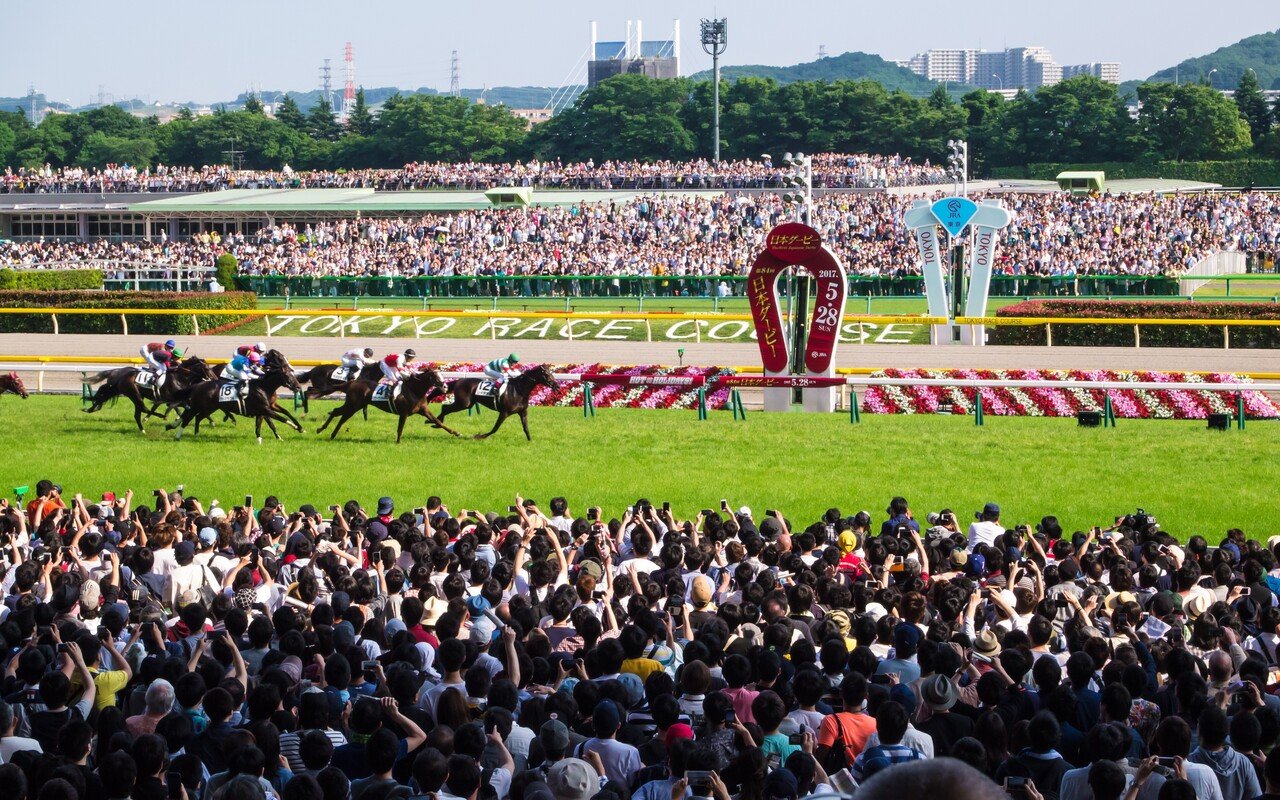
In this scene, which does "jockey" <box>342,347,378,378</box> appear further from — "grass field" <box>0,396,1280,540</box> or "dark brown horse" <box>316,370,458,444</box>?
"grass field" <box>0,396,1280,540</box>

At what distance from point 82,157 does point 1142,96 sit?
68080mm

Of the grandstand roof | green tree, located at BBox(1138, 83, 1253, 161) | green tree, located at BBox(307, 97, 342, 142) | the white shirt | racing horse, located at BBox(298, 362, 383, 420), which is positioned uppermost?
green tree, located at BBox(307, 97, 342, 142)

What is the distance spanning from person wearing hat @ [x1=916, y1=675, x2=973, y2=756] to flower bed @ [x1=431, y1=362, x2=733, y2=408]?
1388 cm

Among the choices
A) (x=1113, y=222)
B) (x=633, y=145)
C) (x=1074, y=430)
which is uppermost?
(x=633, y=145)

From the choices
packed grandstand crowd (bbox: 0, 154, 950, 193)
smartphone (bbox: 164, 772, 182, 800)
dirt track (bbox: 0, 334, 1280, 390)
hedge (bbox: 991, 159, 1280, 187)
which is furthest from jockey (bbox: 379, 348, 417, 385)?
hedge (bbox: 991, 159, 1280, 187)

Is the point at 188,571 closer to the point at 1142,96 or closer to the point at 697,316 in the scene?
the point at 697,316

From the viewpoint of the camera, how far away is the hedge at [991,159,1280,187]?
7350 centimetres

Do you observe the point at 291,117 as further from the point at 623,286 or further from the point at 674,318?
the point at 674,318

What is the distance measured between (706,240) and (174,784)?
125 feet

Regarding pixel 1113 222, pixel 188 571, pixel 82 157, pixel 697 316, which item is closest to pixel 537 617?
pixel 188 571

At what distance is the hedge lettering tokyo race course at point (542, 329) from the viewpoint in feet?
89.7

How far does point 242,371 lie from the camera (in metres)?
17.3

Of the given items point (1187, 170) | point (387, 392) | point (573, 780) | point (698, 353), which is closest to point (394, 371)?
point (387, 392)

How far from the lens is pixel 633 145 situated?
89.0 metres
